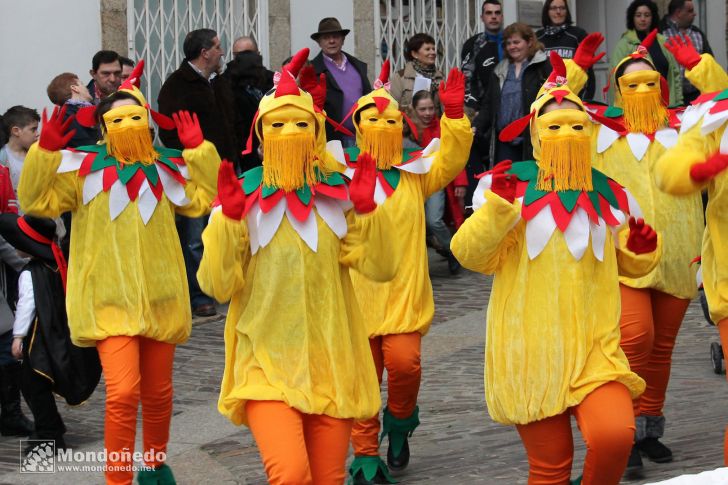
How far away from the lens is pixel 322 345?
19.3 feet

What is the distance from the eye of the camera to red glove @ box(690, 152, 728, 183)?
6090mm

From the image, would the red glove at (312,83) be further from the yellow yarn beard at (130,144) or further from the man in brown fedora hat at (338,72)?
the man in brown fedora hat at (338,72)

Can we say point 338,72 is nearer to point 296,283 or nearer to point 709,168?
point 709,168

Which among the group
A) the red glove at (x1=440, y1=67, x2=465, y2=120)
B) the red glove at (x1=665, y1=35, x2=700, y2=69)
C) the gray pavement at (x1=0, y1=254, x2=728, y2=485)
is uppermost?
the red glove at (x1=665, y1=35, x2=700, y2=69)

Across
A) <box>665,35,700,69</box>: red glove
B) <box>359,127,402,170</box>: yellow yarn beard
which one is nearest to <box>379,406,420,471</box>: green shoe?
<box>359,127,402,170</box>: yellow yarn beard

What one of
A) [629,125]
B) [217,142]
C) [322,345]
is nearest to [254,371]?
[322,345]

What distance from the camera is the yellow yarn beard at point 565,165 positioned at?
600cm

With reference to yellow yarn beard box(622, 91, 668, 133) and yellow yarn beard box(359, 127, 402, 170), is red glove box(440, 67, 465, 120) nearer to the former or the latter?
yellow yarn beard box(359, 127, 402, 170)

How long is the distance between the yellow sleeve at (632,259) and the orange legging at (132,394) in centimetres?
237

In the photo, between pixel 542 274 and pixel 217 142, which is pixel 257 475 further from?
pixel 217 142

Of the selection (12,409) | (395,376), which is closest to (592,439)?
(395,376)

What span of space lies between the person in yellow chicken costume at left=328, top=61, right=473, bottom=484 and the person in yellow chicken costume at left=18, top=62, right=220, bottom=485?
956mm

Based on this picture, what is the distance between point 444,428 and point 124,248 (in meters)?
2.34

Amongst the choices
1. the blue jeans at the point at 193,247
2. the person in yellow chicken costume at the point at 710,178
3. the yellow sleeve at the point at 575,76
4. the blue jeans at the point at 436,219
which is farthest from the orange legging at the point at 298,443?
the blue jeans at the point at 436,219
